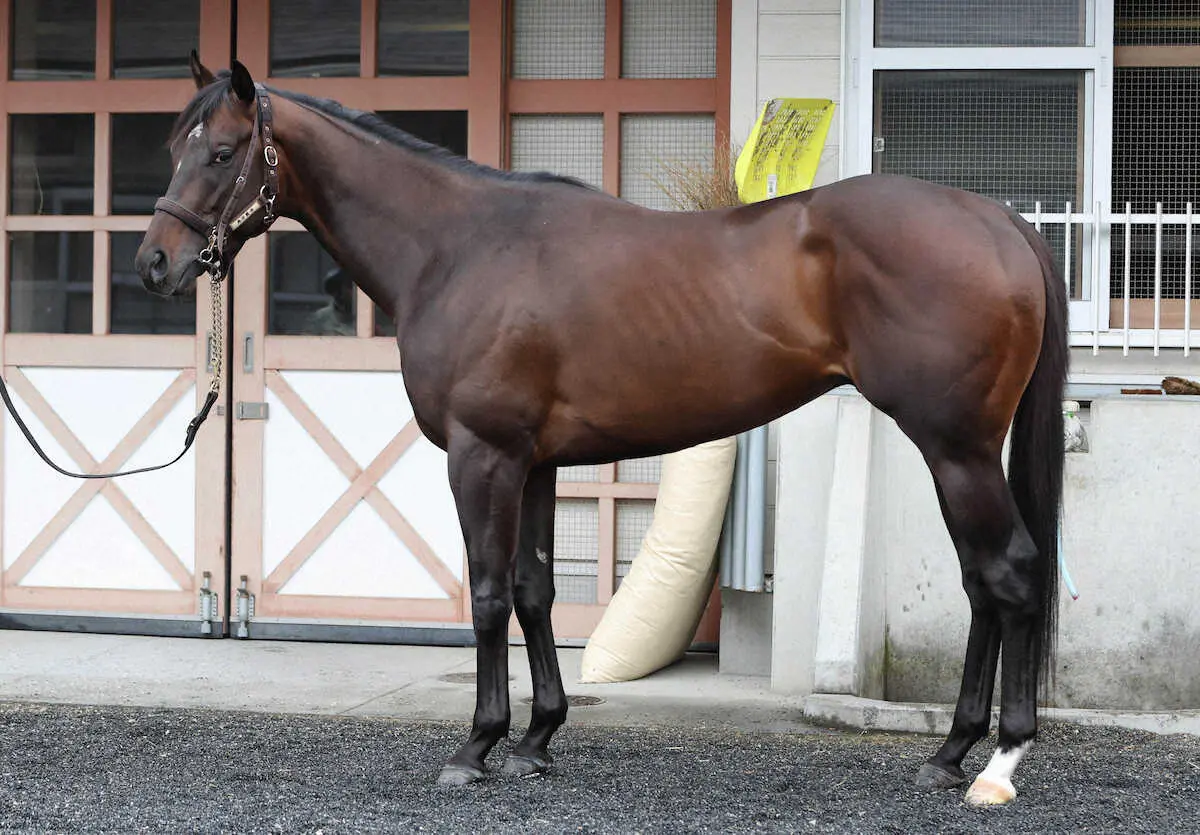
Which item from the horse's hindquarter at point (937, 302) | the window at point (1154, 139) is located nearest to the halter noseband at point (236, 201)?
the horse's hindquarter at point (937, 302)

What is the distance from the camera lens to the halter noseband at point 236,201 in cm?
360

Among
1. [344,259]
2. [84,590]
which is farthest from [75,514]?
[344,259]

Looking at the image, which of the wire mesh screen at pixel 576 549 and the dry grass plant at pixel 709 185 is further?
the wire mesh screen at pixel 576 549

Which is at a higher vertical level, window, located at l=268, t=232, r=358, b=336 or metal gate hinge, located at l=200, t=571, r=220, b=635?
window, located at l=268, t=232, r=358, b=336

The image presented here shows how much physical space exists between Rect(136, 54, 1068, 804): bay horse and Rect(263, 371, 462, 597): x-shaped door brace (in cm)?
214

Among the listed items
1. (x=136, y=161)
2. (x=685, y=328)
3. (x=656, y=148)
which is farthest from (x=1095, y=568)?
(x=136, y=161)

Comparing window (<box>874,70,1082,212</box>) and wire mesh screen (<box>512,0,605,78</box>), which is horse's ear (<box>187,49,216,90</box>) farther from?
window (<box>874,70,1082,212</box>)

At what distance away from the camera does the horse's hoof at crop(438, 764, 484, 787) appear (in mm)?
3512

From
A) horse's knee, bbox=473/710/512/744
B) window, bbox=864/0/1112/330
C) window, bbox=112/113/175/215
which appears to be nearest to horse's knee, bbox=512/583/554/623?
horse's knee, bbox=473/710/512/744

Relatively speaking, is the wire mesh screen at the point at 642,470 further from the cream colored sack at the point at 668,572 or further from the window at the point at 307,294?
the window at the point at 307,294

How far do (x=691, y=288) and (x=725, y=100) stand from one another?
2.39m

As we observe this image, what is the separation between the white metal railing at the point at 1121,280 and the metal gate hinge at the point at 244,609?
3594mm

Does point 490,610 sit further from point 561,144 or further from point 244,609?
point 561,144

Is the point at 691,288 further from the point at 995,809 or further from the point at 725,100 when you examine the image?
the point at 725,100
